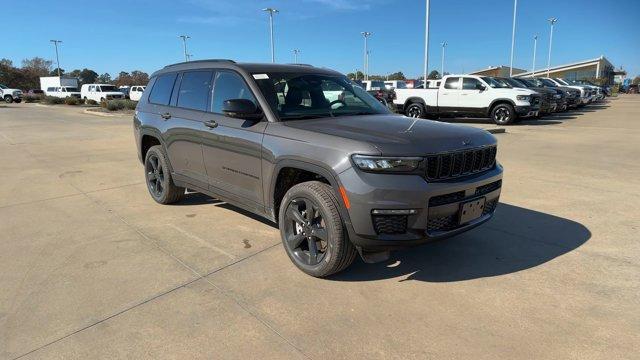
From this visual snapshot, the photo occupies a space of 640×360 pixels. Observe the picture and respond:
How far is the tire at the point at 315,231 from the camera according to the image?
3344 millimetres

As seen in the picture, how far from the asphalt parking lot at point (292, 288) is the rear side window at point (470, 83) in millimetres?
11557

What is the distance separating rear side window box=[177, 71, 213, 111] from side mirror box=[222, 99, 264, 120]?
0.95 m

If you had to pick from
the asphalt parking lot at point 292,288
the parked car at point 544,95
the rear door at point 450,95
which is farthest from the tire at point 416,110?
the asphalt parking lot at point 292,288

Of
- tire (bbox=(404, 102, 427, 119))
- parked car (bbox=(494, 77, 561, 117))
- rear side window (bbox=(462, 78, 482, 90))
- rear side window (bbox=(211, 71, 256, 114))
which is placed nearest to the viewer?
rear side window (bbox=(211, 71, 256, 114))

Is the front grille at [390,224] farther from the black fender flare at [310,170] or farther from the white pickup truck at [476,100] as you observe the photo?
the white pickup truck at [476,100]

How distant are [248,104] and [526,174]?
5505 millimetres

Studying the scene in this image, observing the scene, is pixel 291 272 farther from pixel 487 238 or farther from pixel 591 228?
pixel 591 228

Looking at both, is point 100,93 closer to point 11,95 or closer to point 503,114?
point 11,95

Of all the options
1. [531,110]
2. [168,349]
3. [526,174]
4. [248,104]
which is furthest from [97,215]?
[531,110]

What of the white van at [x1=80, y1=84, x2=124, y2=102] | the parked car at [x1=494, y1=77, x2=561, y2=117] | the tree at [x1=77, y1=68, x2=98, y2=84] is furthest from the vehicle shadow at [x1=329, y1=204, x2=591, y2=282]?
the tree at [x1=77, y1=68, x2=98, y2=84]

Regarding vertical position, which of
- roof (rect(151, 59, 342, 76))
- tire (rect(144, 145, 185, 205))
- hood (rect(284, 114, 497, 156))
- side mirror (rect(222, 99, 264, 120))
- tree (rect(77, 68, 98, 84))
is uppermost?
tree (rect(77, 68, 98, 84))

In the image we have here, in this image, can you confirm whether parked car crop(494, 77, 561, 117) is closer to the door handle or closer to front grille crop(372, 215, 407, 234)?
the door handle

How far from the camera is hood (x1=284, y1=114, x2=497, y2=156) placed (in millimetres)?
3170

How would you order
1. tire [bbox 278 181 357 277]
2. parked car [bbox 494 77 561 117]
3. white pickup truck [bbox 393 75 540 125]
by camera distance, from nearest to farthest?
tire [bbox 278 181 357 277] → white pickup truck [bbox 393 75 540 125] → parked car [bbox 494 77 561 117]
